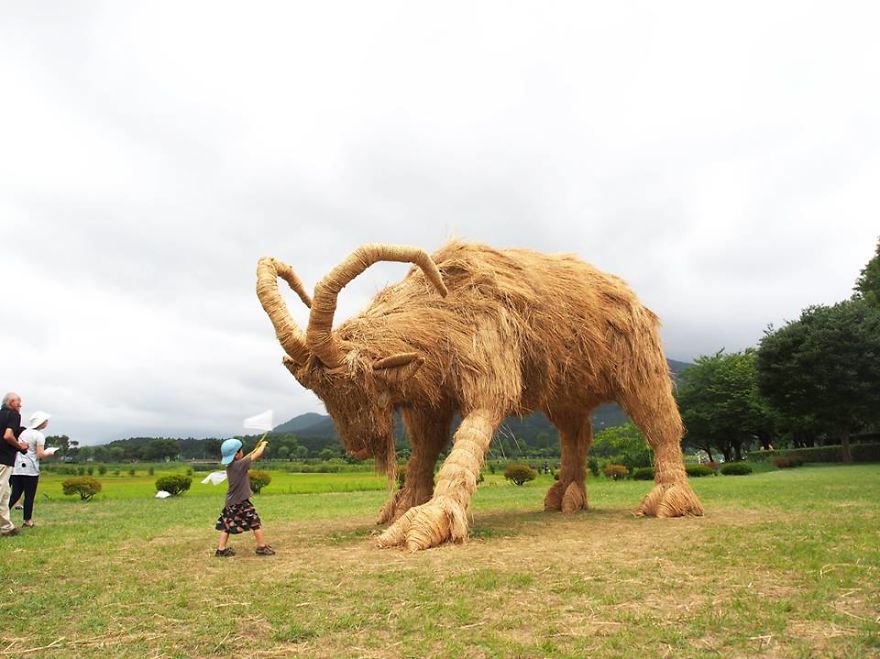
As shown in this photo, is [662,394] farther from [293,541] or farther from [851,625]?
[851,625]

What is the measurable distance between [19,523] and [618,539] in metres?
8.98

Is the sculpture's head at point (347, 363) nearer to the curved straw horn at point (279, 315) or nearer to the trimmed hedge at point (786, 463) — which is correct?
the curved straw horn at point (279, 315)

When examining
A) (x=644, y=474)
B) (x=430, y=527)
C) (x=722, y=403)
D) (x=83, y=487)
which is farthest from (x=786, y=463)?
(x=430, y=527)

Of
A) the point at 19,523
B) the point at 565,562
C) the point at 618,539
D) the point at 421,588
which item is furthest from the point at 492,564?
the point at 19,523

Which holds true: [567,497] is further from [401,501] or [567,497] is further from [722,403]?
[722,403]

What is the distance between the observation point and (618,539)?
261 inches

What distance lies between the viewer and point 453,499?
21.4 ft

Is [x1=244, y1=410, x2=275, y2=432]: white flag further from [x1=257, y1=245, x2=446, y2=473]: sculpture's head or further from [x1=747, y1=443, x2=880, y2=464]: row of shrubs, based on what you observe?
[x1=747, y1=443, x2=880, y2=464]: row of shrubs

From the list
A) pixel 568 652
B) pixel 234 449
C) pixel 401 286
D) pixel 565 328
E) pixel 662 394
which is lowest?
pixel 568 652

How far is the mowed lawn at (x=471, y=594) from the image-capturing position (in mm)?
3316

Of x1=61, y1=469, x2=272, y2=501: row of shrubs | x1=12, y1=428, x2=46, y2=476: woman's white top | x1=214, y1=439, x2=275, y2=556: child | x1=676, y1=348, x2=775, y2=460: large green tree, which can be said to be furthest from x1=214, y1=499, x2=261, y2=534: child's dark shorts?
x1=676, y1=348, x2=775, y2=460: large green tree

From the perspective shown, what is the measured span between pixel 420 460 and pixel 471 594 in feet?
13.9

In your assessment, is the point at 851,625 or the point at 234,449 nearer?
the point at 851,625

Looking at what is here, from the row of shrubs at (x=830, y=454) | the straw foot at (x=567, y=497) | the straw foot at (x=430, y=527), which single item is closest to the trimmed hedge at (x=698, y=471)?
the row of shrubs at (x=830, y=454)
